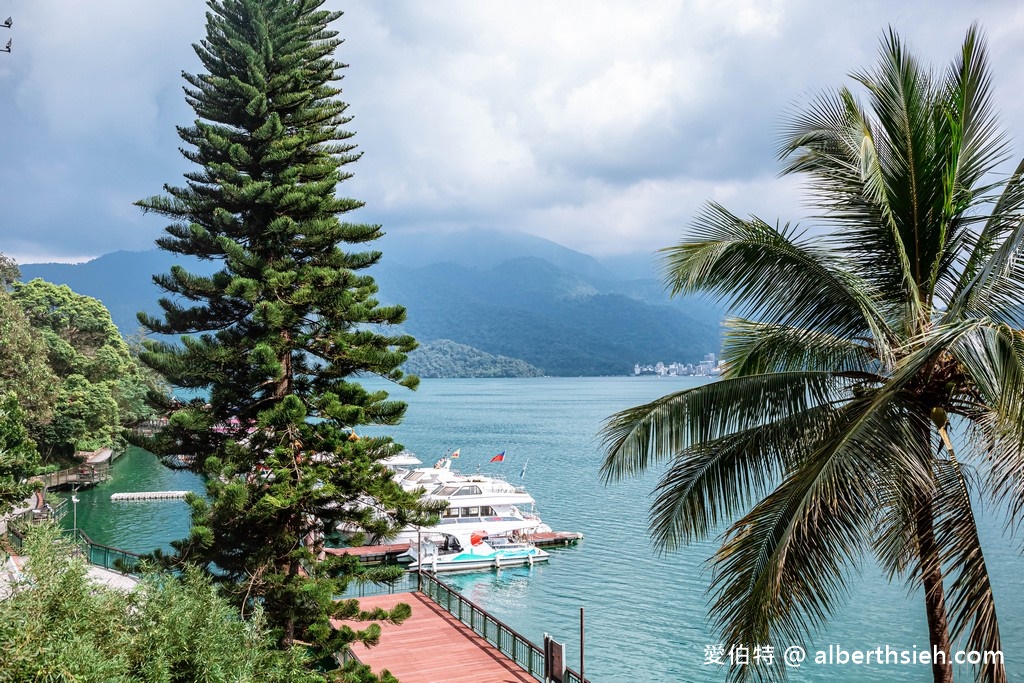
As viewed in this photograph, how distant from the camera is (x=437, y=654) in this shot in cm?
1325

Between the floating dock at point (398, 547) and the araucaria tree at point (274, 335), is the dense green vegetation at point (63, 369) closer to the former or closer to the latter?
the floating dock at point (398, 547)

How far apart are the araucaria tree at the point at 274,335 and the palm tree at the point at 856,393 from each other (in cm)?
632

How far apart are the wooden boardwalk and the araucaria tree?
208 cm

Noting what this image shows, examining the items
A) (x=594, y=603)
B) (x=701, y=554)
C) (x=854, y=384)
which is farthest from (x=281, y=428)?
(x=701, y=554)

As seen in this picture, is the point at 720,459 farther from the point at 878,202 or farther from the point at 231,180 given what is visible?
the point at 231,180

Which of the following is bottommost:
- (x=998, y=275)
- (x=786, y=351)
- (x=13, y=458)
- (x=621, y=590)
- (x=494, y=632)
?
(x=621, y=590)

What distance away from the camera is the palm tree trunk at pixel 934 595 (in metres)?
4.79

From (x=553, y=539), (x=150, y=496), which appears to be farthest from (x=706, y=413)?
(x=150, y=496)

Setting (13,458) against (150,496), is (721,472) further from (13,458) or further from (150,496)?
(150,496)

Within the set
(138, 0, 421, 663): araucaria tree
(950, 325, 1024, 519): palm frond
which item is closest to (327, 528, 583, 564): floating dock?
(138, 0, 421, 663): araucaria tree

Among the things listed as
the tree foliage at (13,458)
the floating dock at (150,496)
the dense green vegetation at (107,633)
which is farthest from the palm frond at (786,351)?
the floating dock at (150,496)

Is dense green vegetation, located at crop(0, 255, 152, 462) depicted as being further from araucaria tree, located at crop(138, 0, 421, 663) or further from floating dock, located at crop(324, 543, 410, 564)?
araucaria tree, located at crop(138, 0, 421, 663)

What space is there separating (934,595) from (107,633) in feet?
20.7

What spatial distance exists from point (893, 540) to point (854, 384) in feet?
4.18
